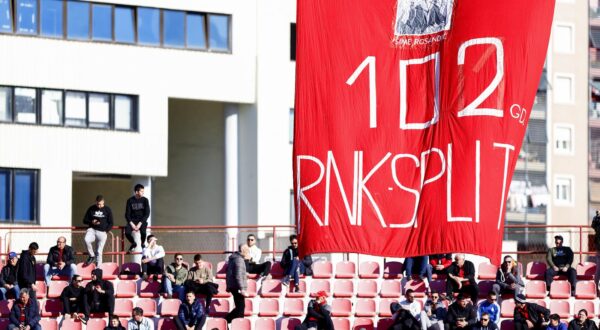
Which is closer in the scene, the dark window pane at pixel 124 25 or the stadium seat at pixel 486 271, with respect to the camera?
the stadium seat at pixel 486 271

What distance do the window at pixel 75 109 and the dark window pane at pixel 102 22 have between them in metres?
1.78

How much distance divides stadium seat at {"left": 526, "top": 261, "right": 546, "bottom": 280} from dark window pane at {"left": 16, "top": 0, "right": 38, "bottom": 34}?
1758cm

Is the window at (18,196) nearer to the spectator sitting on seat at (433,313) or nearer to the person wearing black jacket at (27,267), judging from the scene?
the person wearing black jacket at (27,267)

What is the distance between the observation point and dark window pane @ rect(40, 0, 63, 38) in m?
46.9

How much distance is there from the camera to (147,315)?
33406 mm

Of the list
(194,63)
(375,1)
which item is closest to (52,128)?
(194,63)

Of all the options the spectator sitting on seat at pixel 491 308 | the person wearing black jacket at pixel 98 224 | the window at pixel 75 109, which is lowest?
the spectator sitting on seat at pixel 491 308

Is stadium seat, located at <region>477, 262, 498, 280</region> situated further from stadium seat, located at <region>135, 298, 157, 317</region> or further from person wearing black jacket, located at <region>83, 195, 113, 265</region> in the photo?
person wearing black jacket, located at <region>83, 195, 113, 265</region>

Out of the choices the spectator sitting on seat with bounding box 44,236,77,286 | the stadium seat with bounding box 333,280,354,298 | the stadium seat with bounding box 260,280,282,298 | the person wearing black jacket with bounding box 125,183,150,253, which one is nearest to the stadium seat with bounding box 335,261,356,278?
the stadium seat with bounding box 333,280,354,298

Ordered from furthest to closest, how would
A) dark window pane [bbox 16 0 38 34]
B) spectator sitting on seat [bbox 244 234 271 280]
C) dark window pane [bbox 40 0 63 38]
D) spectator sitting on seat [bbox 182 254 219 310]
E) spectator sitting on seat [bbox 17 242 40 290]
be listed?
dark window pane [bbox 40 0 63 38]
dark window pane [bbox 16 0 38 34]
spectator sitting on seat [bbox 244 234 271 280]
spectator sitting on seat [bbox 17 242 40 290]
spectator sitting on seat [bbox 182 254 219 310]

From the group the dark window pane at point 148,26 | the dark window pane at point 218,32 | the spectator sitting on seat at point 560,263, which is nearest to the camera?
the spectator sitting on seat at point 560,263

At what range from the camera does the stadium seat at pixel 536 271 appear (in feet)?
116


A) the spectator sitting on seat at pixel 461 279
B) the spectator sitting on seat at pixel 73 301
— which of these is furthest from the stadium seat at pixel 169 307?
the spectator sitting on seat at pixel 461 279

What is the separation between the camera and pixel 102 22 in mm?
47781
